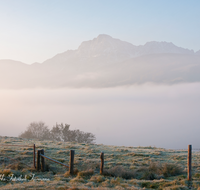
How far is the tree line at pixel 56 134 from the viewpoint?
55562 millimetres

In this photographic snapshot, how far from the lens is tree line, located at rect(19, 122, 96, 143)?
5556 centimetres

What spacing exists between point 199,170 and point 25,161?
36.4ft

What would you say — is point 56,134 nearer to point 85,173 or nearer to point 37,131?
point 37,131

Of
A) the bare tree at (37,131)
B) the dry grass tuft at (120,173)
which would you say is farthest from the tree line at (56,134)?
the dry grass tuft at (120,173)

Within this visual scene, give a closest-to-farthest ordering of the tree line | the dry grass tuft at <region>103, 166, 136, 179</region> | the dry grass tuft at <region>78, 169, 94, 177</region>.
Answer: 1. the dry grass tuft at <region>78, 169, 94, 177</region>
2. the dry grass tuft at <region>103, 166, 136, 179</region>
3. the tree line

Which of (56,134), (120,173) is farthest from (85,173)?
(56,134)

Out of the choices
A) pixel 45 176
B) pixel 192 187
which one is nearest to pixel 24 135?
pixel 45 176

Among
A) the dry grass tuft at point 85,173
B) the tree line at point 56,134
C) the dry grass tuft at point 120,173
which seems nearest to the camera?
the dry grass tuft at point 85,173

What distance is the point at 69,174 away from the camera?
11.0m

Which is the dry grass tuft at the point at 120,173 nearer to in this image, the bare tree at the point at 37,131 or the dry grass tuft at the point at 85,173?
the dry grass tuft at the point at 85,173

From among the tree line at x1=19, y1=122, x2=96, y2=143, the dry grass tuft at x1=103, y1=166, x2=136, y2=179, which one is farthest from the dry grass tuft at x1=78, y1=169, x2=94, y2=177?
the tree line at x1=19, y1=122, x2=96, y2=143

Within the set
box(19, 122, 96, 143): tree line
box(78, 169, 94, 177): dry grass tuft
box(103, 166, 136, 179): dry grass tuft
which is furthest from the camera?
box(19, 122, 96, 143): tree line

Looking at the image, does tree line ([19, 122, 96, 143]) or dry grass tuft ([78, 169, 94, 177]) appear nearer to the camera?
dry grass tuft ([78, 169, 94, 177])

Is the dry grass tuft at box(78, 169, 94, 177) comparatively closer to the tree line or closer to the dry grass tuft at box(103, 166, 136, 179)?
the dry grass tuft at box(103, 166, 136, 179)
